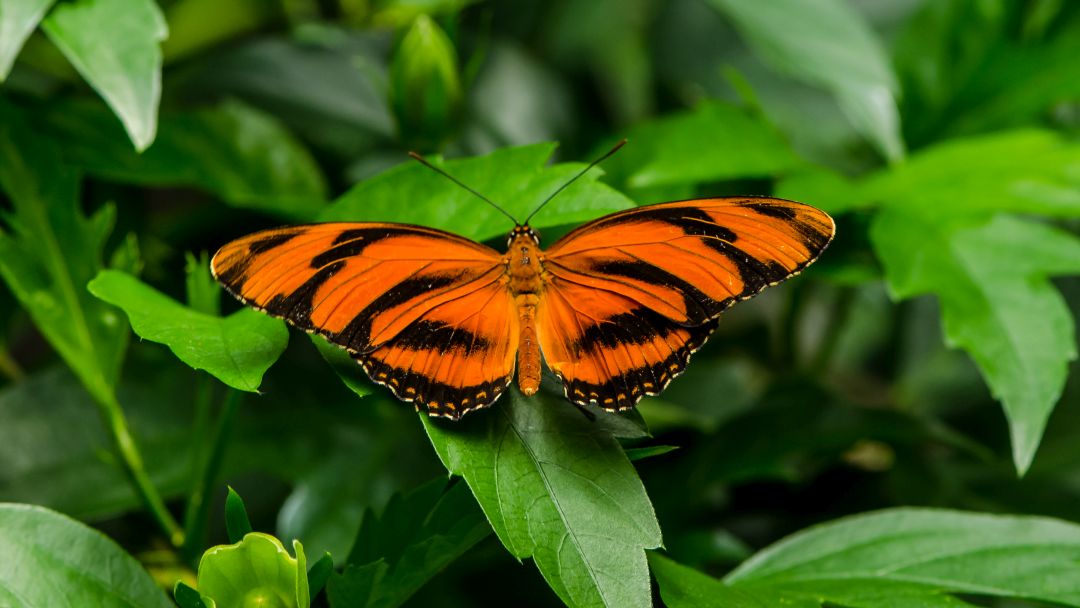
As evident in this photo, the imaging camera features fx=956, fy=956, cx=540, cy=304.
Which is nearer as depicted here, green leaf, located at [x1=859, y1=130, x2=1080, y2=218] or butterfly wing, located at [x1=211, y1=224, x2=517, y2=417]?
butterfly wing, located at [x1=211, y1=224, x2=517, y2=417]

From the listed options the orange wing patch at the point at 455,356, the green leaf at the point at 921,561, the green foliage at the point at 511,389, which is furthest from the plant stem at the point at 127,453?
the green leaf at the point at 921,561

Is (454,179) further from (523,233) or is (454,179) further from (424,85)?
(424,85)

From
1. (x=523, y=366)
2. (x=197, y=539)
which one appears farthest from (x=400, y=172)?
(x=197, y=539)

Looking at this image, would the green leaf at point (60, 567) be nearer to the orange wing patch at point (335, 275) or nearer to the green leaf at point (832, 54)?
the orange wing patch at point (335, 275)

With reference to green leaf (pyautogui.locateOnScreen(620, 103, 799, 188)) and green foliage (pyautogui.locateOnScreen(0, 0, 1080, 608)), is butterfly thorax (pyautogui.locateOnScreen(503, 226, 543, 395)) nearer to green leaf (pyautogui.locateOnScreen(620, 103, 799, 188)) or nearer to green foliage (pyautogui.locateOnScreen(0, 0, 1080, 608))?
green foliage (pyautogui.locateOnScreen(0, 0, 1080, 608))

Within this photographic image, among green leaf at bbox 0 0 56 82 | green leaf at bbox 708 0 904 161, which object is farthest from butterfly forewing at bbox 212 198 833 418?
green leaf at bbox 708 0 904 161

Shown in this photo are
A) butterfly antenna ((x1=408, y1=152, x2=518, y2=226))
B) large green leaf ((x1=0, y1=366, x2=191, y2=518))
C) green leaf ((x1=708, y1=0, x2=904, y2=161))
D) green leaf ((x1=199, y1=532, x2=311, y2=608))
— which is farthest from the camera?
green leaf ((x1=708, y1=0, x2=904, y2=161))

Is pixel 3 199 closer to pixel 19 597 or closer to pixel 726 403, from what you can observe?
pixel 19 597
